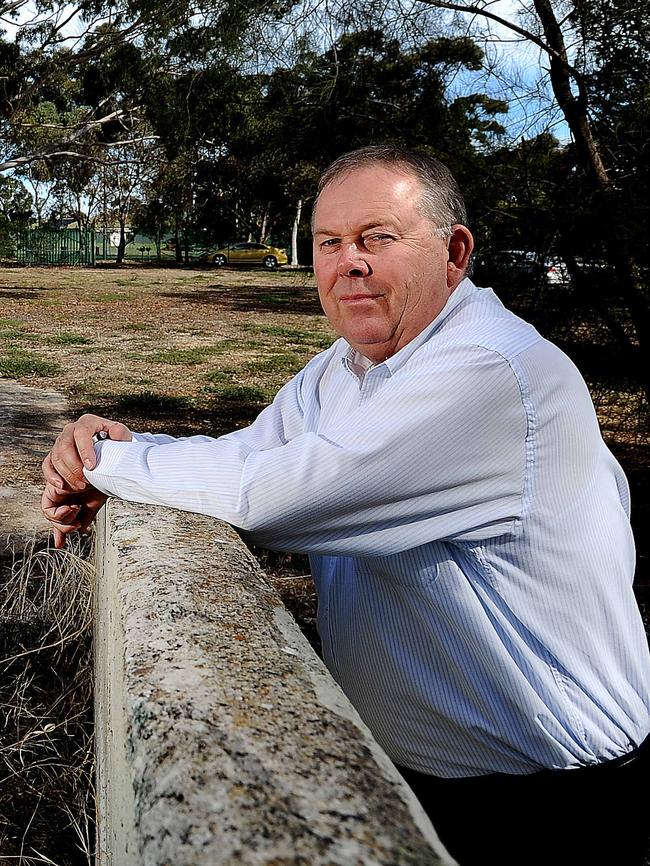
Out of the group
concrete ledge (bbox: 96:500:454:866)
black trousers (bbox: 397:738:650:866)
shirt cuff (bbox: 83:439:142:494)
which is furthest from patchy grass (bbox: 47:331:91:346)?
black trousers (bbox: 397:738:650:866)

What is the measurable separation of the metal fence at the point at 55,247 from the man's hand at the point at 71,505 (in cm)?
4288

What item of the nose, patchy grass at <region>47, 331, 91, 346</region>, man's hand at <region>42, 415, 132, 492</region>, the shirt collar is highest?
the nose

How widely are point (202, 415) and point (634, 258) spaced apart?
447 cm

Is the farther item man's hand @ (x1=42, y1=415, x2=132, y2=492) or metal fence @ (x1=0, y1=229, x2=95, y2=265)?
metal fence @ (x1=0, y1=229, x2=95, y2=265)

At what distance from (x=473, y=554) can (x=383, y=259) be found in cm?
68

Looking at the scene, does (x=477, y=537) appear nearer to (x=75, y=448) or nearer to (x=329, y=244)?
(x=329, y=244)

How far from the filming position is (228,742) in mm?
1152

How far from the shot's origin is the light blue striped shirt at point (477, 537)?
5.37 feet

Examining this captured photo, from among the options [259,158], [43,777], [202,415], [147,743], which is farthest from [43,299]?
[147,743]

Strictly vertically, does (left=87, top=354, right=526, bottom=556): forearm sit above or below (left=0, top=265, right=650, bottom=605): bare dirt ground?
above

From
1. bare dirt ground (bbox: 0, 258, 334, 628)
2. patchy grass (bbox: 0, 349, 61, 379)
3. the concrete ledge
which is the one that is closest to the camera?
the concrete ledge

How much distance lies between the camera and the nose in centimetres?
204

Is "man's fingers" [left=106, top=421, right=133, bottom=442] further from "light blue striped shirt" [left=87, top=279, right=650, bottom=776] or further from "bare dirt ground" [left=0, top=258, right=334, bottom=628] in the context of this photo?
"bare dirt ground" [left=0, top=258, right=334, bottom=628]

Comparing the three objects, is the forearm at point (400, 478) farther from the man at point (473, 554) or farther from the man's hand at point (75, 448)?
the man's hand at point (75, 448)
